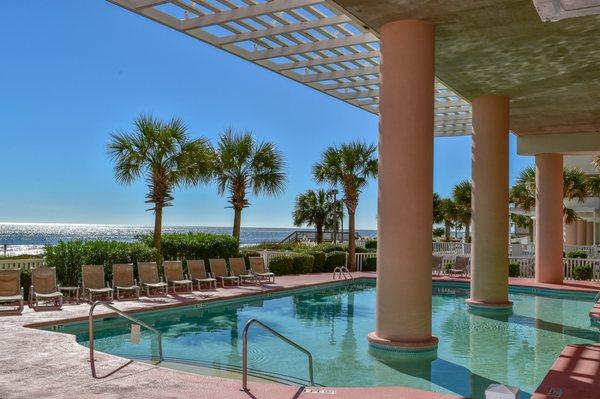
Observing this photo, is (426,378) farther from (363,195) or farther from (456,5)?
(363,195)

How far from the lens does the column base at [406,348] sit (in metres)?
8.95

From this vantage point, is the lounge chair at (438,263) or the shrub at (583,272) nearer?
the shrub at (583,272)

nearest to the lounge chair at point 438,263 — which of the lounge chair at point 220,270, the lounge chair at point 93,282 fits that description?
the lounge chair at point 220,270

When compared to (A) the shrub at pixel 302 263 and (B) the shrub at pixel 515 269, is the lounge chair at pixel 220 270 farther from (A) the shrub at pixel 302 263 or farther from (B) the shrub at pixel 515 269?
(B) the shrub at pixel 515 269

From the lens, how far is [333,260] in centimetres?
2347

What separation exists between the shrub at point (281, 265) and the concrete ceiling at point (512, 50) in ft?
31.8

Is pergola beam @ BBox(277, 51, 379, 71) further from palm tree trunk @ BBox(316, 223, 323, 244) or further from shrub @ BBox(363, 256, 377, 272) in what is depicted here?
palm tree trunk @ BBox(316, 223, 323, 244)

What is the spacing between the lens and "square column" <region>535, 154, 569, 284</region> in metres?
19.2

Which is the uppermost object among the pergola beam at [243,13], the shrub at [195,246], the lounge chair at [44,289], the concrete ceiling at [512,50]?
the pergola beam at [243,13]

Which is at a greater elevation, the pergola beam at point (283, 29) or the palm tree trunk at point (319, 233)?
the pergola beam at point (283, 29)

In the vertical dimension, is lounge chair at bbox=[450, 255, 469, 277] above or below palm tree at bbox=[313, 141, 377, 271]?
below

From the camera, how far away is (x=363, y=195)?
24.1 meters

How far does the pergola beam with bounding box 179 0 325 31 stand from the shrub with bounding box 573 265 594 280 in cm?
1561

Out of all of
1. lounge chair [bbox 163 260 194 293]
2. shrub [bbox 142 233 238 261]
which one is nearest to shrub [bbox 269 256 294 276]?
shrub [bbox 142 233 238 261]
